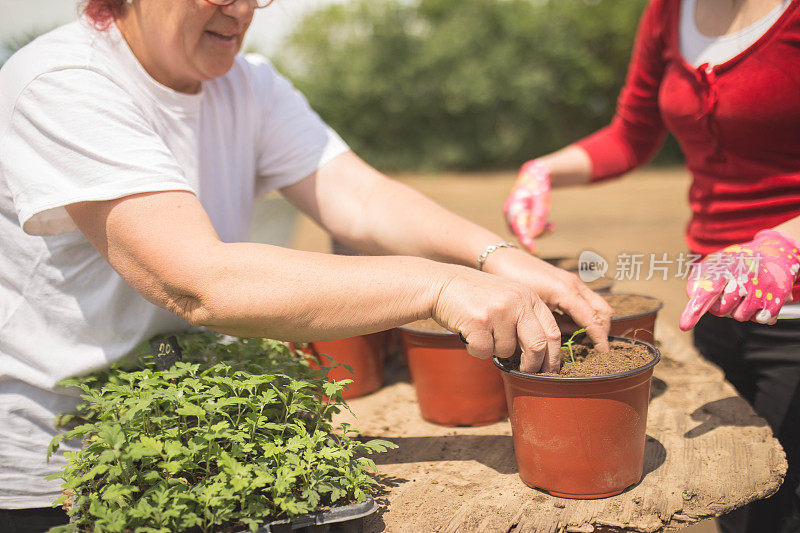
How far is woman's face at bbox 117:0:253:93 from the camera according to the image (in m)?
1.43

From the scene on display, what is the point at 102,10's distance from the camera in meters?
1.48

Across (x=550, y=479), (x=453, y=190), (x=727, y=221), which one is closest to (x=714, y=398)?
(x=727, y=221)

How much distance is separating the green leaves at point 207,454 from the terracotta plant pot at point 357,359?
55cm

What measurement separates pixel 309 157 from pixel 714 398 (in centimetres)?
131

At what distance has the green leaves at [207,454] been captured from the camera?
113 cm

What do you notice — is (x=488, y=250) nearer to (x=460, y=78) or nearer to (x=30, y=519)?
(x=30, y=519)

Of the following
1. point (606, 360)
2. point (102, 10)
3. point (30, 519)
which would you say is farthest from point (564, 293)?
point (30, 519)

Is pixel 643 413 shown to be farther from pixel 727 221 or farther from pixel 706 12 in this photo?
pixel 706 12

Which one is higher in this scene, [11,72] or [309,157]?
[11,72]

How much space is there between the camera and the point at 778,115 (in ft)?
5.26

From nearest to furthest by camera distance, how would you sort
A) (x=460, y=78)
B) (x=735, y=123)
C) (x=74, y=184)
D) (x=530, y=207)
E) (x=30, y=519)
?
(x=74, y=184) < (x=30, y=519) < (x=735, y=123) < (x=530, y=207) < (x=460, y=78)

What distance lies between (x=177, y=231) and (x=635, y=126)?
167 cm

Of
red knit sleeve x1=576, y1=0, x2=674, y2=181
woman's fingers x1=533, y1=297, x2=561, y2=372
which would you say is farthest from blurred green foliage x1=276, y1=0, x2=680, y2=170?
woman's fingers x1=533, y1=297, x2=561, y2=372

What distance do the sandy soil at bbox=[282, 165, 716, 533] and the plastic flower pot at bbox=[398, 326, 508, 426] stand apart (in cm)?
302
